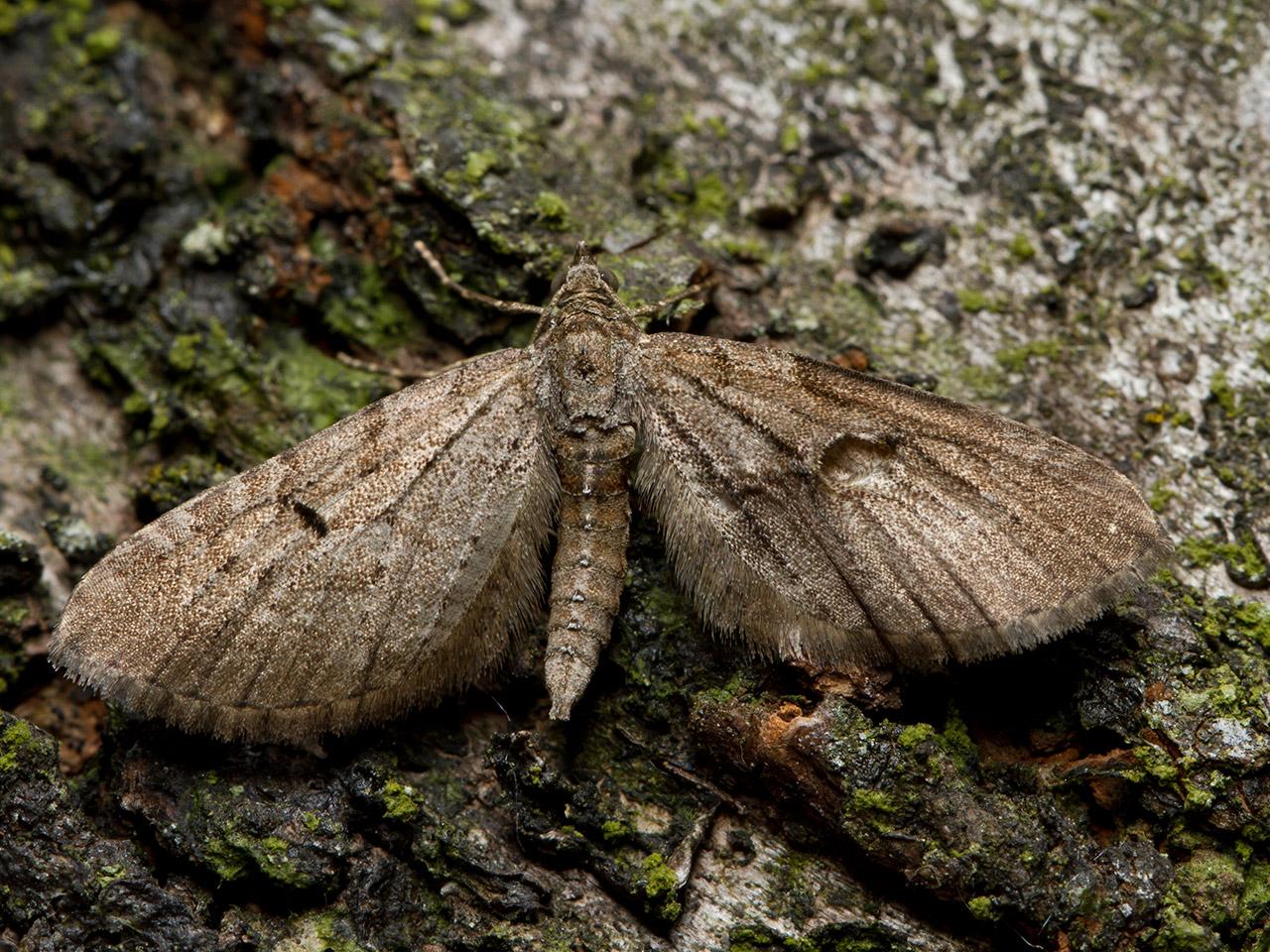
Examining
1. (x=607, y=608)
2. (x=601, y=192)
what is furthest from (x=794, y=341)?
(x=607, y=608)

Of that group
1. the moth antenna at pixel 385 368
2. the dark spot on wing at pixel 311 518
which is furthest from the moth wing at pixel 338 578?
the moth antenna at pixel 385 368

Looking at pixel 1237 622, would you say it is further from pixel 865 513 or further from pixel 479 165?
pixel 479 165

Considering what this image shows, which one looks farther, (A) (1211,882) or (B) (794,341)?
(B) (794,341)

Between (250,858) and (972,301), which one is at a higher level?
(972,301)

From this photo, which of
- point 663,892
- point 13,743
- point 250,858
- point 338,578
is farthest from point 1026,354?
point 13,743

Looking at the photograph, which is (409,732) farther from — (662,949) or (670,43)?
(670,43)
